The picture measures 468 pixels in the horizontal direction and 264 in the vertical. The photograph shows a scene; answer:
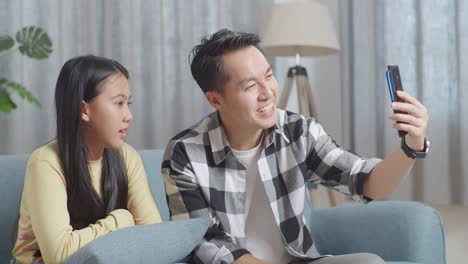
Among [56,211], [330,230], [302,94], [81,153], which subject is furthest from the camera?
[302,94]

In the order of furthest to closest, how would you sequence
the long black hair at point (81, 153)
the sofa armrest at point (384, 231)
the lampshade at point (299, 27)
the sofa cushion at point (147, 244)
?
the lampshade at point (299, 27), the sofa armrest at point (384, 231), the long black hair at point (81, 153), the sofa cushion at point (147, 244)

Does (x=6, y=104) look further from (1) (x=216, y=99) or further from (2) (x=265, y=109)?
(2) (x=265, y=109)

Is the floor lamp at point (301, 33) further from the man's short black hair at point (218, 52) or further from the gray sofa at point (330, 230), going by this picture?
the man's short black hair at point (218, 52)

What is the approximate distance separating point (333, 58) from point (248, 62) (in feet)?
5.94

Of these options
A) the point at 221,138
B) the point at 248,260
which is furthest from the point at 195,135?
the point at 248,260

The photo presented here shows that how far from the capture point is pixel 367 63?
3160mm

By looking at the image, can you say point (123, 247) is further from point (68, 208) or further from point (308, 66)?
point (308, 66)

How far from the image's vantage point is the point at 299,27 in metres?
2.97

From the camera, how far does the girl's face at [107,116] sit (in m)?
1.63

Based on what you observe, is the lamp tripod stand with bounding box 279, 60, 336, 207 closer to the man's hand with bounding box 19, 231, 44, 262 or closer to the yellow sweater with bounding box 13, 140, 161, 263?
the yellow sweater with bounding box 13, 140, 161, 263

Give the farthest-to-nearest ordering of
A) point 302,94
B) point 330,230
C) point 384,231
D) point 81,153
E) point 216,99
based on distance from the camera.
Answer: point 302,94, point 330,230, point 384,231, point 216,99, point 81,153

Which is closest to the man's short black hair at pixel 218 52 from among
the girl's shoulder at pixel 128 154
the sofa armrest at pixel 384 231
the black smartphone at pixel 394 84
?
the girl's shoulder at pixel 128 154

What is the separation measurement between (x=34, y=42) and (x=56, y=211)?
6.11 feet

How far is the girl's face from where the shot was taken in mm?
1626
